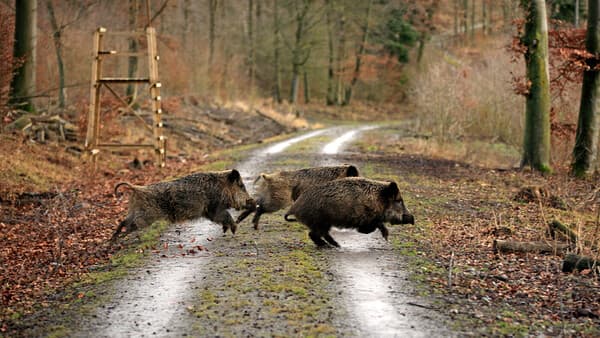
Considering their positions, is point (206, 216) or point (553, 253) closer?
point (553, 253)

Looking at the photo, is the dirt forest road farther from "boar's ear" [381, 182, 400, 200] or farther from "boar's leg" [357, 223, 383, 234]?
"boar's ear" [381, 182, 400, 200]

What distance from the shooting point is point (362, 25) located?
65562mm

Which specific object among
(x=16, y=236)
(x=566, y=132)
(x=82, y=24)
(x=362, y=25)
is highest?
(x=362, y=25)

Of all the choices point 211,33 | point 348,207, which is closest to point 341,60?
point 211,33

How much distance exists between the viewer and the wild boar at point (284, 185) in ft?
39.9

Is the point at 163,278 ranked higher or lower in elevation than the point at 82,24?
lower

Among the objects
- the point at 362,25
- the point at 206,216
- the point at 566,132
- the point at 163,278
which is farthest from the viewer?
the point at 362,25

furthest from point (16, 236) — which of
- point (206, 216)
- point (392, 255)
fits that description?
point (392, 255)

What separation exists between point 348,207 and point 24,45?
48.3 ft

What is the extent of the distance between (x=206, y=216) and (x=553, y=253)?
5.73 meters

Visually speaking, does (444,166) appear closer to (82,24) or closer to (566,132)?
(566,132)

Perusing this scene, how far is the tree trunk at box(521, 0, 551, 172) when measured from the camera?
67.7 feet

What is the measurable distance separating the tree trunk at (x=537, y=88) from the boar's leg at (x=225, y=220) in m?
12.8

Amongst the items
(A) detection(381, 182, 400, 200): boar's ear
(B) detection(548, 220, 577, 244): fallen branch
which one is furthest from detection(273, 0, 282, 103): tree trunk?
(A) detection(381, 182, 400, 200): boar's ear
